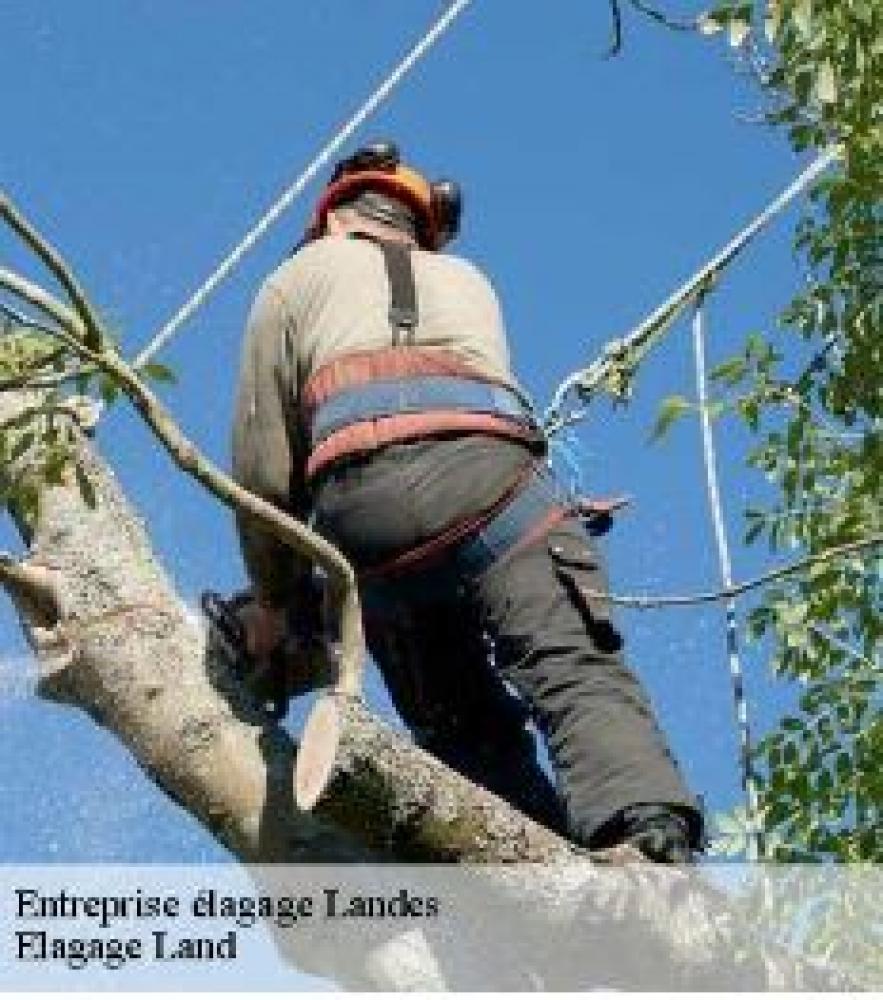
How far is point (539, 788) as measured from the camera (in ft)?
11.3

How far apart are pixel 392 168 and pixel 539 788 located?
3.40ft

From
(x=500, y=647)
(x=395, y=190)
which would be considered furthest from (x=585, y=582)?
(x=395, y=190)

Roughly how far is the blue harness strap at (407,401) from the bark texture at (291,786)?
0.33 meters

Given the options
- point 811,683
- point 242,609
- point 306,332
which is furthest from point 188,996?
point 811,683

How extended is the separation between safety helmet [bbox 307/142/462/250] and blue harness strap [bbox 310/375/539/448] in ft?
1.98

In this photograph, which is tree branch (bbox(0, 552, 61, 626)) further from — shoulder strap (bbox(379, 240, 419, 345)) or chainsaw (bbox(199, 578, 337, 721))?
shoulder strap (bbox(379, 240, 419, 345))

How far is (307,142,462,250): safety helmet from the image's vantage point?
151 inches

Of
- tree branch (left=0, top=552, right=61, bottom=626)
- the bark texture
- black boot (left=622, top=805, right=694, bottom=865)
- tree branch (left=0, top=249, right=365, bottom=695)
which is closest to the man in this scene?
black boot (left=622, top=805, right=694, bottom=865)

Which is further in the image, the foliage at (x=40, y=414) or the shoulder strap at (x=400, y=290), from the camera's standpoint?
the shoulder strap at (x=400, y=290)

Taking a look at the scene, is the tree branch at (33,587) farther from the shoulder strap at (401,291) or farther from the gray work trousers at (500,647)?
the shoulder strap at (401,291)

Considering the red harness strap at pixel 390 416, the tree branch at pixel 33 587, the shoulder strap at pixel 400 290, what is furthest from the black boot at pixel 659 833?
the shoulder strap at pixel 400 290

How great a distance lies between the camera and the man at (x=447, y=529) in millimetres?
2971

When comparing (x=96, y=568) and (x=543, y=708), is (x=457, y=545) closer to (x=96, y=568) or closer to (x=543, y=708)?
(x=543, y=708)

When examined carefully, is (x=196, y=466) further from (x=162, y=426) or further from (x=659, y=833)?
(x=659, y=833)
